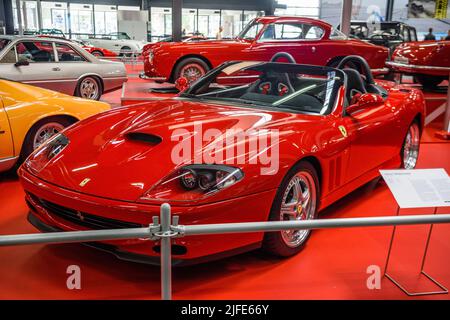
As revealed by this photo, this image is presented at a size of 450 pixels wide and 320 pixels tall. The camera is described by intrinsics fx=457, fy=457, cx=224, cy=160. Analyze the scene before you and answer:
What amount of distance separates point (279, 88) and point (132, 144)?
156 cm

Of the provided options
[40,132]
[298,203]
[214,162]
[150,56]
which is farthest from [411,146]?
[150,56]

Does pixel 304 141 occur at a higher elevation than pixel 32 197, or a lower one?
higher

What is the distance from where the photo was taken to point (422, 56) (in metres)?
8.78

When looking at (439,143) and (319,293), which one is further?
(439,143)

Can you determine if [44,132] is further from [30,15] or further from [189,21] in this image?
[30,15]

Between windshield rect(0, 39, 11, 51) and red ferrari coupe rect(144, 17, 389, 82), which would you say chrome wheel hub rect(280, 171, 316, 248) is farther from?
windshield rect(0, 39, 11, 51)

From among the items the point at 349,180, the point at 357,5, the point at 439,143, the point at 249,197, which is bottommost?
→ the point at 439,143

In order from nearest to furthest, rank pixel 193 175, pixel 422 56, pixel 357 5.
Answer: pixel 193 175 < pixel 422 56 < pixel 357 5

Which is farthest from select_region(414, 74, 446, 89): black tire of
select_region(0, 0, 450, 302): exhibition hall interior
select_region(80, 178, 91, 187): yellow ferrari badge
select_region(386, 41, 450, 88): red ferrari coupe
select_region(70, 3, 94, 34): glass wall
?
select_region(70, 3, 94, 34): glass wall

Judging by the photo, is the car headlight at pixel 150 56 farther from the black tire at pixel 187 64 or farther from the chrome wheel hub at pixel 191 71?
the chrome wheel hub at pixel 191 71

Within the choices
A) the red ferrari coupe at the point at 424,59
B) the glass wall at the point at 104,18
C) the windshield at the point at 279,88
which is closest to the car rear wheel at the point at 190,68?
the windshield at the point at 279,88

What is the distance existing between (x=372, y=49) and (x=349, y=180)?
6.28 m

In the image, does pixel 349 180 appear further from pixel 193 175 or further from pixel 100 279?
pixel 100 279

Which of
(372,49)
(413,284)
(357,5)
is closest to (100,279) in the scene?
(413,284)
